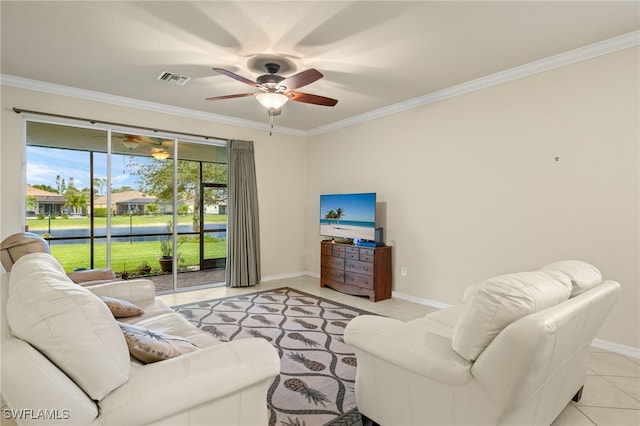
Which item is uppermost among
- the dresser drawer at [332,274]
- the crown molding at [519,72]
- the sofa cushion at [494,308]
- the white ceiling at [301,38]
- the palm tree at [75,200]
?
the white ceiling at [301,38]

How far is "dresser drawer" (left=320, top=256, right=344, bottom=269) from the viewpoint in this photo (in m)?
4.98

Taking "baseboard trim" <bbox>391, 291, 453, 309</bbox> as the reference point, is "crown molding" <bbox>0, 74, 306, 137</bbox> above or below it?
above

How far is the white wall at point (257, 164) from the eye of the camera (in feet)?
12.2

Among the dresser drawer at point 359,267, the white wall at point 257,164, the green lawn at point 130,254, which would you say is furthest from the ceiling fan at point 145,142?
the dresser drawer at point 359,267

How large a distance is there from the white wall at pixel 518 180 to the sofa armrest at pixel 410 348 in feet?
7.91

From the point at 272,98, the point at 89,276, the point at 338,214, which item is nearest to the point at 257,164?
the point at 338,214

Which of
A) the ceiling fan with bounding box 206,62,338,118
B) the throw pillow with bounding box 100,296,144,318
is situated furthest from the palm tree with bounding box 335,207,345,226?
the throw pillow with bounding box 100,296,144,318

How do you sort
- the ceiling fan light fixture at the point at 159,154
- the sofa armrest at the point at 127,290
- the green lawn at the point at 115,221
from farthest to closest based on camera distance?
the ceiling fan light fixture at the point at 159,154 < the green lawn at the point at 115,221 < the sofa armrest at the point at 127,290

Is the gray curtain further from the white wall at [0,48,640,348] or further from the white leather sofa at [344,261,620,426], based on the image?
the white leather sofa at [344,261,620,426]

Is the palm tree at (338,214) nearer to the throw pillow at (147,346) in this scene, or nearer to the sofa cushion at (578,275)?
the sofa cushion at (578,275)

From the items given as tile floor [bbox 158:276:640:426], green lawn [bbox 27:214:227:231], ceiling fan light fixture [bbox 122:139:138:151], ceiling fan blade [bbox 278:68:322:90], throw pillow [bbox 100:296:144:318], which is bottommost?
tile floor [bbox 158:276:640:426]

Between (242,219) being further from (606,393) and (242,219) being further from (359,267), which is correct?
(606,393)

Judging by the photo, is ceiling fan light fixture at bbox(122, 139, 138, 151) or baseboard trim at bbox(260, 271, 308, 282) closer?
ceiling fan light fixture at bbox(122, 139, 138, 151)

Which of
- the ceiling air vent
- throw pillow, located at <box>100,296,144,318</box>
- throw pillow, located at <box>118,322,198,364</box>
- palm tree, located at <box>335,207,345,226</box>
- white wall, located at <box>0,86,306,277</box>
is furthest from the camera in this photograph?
palm tree, located at <box>335,207,345,226</box>
